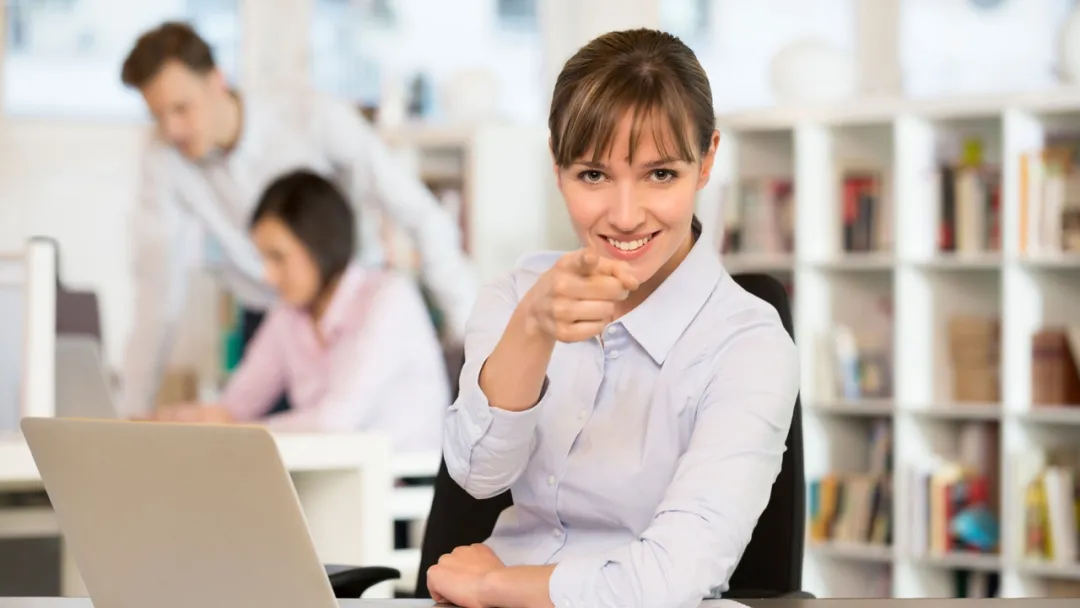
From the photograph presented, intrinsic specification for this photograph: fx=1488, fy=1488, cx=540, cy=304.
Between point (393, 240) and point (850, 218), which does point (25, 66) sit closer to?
point (393, 240)

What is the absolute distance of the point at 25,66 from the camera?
5.73 metres

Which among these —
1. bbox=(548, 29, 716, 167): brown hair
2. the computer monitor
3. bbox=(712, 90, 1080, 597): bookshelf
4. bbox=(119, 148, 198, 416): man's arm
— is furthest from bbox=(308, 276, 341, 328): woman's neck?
bbox=(548, 29, 716, 167): brown hair

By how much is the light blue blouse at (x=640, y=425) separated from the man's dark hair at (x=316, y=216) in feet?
5.99

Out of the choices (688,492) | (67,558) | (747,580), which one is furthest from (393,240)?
(688,492)

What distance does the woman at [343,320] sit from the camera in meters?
3.19

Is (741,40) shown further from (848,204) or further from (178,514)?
(178,514)

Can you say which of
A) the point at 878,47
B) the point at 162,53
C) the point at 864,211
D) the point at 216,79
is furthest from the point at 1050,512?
the point at 162,53

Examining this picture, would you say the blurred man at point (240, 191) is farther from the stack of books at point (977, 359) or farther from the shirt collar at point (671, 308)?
the shirt collar at point (671, 308)

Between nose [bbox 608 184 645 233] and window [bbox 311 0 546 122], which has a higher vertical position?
window [bbox 311 0 546 122]

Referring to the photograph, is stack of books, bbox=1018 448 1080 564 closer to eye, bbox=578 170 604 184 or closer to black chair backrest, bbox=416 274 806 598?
black chair backrest, bbox=416 274 806 598

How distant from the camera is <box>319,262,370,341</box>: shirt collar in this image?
333 cm

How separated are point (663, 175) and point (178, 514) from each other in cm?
52

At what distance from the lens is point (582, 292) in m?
1.11

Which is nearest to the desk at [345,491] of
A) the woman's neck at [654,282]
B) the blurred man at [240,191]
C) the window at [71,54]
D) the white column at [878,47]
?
the woman's neck at [654,282]
